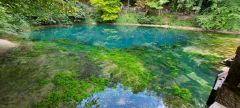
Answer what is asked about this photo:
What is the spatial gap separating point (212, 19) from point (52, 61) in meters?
14.9

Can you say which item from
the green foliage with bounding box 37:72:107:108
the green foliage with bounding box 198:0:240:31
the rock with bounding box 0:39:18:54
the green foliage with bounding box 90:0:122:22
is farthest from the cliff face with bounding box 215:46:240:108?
the green foliage with bounding box 90:0:122:22

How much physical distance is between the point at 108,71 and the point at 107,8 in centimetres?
1305

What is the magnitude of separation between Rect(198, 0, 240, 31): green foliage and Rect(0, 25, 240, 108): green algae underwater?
3426 millimetres

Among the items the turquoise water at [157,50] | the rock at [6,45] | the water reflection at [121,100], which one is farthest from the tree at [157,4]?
the water reflection at [121,100]

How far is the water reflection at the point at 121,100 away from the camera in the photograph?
628cm

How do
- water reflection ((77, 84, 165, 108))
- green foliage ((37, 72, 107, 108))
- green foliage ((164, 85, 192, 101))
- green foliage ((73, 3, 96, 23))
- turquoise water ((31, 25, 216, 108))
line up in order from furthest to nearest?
green foliage ((73, 3, 96, 23)), turquoise water ((31, 25, 216, 108)), green foliage ((164, 85, 192, 101)), water reflection ((77, 84, 165, 108)), green foliage ((37, 72, 107, 108))

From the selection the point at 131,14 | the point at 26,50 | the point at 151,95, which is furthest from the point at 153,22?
the point at 151,95

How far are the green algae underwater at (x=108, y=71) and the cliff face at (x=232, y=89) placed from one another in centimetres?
417

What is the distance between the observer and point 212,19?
18844mm

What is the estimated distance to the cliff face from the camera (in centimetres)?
212

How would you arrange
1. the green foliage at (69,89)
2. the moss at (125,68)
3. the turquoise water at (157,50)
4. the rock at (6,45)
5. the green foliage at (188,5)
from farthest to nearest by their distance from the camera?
the green foliage at (188,5) < the rock at (6,45) < the moss at (125,68) < the turquoise water at (157,50) < the green foliage at (69,89)

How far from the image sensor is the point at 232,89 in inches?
86.0

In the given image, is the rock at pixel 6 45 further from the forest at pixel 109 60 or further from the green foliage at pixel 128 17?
the green foliage at pixel 128 17

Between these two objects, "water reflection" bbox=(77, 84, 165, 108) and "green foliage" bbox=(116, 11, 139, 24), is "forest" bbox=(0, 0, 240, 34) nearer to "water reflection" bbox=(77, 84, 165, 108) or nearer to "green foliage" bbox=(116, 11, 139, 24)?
"green foliage" bbox=(116, 11, 139, 24)
